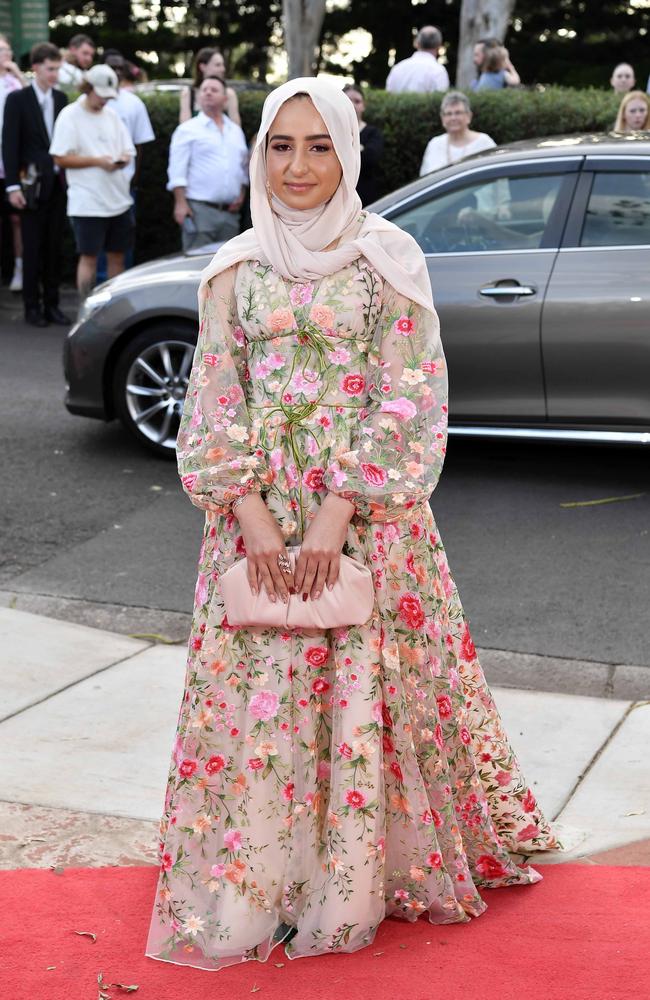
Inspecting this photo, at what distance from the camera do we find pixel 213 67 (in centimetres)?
1145

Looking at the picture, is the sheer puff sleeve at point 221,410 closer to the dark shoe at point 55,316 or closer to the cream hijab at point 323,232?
the cream hijab at point 323,232

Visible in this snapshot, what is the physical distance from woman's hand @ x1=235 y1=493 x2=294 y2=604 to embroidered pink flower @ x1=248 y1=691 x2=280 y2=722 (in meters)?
0.23

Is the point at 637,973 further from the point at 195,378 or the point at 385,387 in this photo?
the point at 195,378

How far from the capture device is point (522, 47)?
30859 millimetres

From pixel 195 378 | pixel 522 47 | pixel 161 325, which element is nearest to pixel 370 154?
pixel 161 325

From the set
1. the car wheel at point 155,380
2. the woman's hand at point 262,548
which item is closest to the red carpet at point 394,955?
the woman's hand at point 262,548

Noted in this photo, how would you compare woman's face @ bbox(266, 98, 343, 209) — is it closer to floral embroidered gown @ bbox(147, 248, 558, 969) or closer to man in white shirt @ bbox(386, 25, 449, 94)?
floral embroidered gown @ bbox(147, 248, 558, 969)

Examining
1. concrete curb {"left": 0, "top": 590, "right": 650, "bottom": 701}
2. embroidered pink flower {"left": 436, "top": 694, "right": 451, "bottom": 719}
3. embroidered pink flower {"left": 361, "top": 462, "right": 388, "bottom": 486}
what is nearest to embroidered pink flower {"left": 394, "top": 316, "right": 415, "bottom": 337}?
embroidered pink flower {"left": 361, "top": 462, "right": 388, "bottom": 486}

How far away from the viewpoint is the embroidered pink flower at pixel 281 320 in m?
3.14

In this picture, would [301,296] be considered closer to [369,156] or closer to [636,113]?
[636,113]

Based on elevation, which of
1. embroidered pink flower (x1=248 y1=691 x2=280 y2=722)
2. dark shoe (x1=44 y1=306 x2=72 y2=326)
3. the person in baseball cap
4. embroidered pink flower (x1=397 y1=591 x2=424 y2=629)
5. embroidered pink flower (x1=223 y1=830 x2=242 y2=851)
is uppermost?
the person in baseball cap

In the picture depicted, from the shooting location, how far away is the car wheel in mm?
7871

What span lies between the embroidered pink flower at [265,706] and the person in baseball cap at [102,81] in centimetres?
843

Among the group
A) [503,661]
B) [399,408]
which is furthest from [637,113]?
[399,408]
